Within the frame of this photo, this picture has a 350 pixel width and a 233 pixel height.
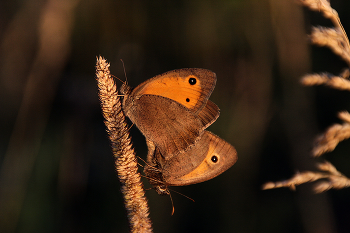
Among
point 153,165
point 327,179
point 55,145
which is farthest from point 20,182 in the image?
point 327,179

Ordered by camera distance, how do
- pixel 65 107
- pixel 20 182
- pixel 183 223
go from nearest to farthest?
pixel 20 182 → pixel 183 223 → pixel 65 107

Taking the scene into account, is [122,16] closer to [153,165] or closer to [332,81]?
[153,165]

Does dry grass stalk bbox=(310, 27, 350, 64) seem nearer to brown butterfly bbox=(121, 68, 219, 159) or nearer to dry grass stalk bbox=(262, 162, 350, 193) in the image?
dry grass stalk bbox=(262, 162, 350, 193)

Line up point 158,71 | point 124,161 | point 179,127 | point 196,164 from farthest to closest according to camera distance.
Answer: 1. point 158,71
2. point 179,127
3. point 196,164
4. point 124,161

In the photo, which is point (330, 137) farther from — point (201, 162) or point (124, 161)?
point (201, 162)

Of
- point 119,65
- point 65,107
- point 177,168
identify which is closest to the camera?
point 177,168

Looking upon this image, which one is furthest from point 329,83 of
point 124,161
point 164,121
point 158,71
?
point 158,71

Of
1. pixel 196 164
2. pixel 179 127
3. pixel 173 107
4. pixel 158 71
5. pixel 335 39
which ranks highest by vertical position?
pixel 158 71

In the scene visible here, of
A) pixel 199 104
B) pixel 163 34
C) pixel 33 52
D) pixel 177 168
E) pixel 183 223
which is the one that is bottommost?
pixel 183 223
